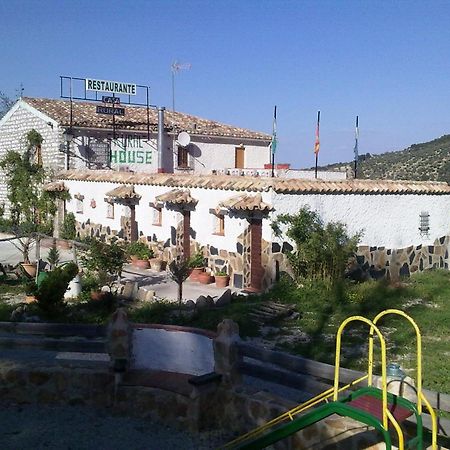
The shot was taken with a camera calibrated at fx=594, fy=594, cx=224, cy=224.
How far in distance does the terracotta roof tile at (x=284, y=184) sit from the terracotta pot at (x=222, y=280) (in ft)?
7.92

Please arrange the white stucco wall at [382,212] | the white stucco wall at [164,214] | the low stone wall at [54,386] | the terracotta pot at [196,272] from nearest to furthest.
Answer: the low stone wall at [54,386]
the white stucco wall at [382,212]
the white stucco wall at [164,214]
the terracotta pot at [196,272]

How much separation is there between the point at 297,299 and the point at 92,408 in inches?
268

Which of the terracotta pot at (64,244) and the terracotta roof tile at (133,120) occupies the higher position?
the terracotta roof tile at (133,120)

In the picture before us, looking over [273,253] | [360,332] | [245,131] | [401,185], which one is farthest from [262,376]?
[245,131]

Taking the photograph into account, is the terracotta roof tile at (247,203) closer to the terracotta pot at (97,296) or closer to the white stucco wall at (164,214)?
the white stucco wall at (164,214)

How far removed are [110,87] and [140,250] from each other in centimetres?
1232

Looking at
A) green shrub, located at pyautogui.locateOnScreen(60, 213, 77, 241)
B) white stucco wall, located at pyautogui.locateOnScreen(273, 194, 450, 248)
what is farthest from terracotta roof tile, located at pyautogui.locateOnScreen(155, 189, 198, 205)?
green shrub, located at pyautogui.locateOnScreen(60, 213, 77, 241)

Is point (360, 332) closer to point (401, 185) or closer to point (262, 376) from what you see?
point (262, 376)

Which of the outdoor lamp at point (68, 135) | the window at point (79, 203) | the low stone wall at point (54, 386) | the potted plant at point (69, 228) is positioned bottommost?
the low stone wall at point (54, 386)

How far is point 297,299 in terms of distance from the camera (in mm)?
13766

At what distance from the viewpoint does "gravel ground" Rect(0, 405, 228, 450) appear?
274 inches

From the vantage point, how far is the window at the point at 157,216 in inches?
756

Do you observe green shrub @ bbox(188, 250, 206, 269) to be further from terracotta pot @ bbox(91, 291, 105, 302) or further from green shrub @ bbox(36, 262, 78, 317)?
green shrub @ bbox(36, 262, 78, 317)

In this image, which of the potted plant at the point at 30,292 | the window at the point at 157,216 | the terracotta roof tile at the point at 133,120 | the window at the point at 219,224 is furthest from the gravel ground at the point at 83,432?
the terracotta roof tile at the point at 133,120
